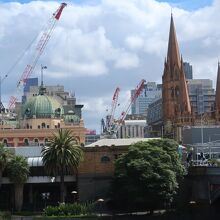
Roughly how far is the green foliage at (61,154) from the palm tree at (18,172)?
4.53m

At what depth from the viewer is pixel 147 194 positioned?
314ft

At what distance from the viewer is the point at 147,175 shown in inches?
3780

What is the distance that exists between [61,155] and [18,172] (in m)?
9.32

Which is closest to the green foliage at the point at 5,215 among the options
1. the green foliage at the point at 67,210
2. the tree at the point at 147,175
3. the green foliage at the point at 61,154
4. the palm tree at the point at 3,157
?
the green foliage at the point at 67,210

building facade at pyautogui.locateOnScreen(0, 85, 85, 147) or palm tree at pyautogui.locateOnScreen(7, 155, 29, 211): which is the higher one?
building facade at pyautogui.locateOnScreen(0, 85, 85, 147)

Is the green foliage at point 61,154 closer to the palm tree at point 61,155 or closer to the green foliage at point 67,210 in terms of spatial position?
the palm tree at point 61,155

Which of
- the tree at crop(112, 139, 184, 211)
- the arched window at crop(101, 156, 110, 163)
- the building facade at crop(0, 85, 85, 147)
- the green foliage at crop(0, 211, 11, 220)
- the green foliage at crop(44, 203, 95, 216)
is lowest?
the green foliage at crop(0, 211, 11, 220)

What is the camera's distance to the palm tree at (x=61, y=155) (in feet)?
352

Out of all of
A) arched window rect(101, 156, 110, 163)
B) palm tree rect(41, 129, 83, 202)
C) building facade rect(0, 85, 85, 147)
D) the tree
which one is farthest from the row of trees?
building facade rect(0, 85, 85, 147)

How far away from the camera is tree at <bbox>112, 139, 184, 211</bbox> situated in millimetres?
95812

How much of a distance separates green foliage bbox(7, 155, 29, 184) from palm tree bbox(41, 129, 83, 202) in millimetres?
4320

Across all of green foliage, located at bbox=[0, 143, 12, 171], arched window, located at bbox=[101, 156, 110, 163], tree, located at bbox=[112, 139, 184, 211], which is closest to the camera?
tree, located at bbox=[112, 139, 184, 211]

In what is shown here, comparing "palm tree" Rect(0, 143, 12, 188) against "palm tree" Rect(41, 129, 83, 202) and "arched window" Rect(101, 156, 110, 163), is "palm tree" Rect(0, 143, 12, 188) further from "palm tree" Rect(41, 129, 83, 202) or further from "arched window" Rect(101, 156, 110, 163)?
"arched window" Rect(101, 156, 110, 163)

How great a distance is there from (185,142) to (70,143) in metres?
41.9
